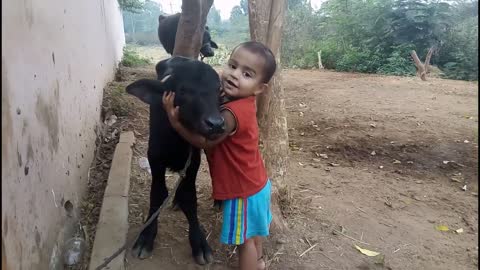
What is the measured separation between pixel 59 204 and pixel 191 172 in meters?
0.80

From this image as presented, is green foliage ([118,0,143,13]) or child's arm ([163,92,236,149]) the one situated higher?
green foliage ([118,0,143,13])

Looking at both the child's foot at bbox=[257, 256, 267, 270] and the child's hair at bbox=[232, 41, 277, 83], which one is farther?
the child's foot at bbox=[257, 256, 267, 270]

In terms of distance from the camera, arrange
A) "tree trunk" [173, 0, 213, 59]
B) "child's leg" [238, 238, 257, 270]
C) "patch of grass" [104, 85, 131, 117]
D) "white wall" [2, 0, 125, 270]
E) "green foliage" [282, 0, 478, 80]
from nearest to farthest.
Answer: "white wall" [2, 0, 125, 270] → "child's leg" [238, 238, 257, 270] → "tree trunk" [173, 0, 213, 59] → "patch of grass" [104, 85, 131, 117] → "green foliage" [282, 0, 478, 80]

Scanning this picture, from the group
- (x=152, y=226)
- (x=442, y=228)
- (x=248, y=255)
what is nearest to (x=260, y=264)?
(x=248, y=255)

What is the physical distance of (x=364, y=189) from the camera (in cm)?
415

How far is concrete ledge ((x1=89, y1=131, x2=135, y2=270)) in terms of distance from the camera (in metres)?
2.55

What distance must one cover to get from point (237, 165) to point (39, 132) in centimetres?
106

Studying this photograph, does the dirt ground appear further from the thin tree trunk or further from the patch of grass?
the thin tree trunk

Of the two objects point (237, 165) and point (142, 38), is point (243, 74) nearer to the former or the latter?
point (237, 165)

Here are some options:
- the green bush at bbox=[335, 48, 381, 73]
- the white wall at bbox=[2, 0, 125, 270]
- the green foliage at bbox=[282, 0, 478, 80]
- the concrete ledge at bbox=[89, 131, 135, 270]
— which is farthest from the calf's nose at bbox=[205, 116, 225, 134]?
the green bush at bbox=[335, 48, 381, 73]

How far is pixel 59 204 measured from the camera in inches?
103

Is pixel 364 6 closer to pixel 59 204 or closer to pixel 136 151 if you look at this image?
pixel 136 151

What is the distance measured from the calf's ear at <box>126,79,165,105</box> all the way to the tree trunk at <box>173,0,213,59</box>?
2.93ft

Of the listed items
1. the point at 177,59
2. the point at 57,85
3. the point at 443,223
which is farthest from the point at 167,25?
the point at 443,223
